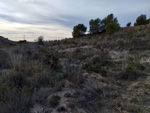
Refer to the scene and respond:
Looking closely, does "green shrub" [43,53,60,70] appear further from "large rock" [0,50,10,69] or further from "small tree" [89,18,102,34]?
"small tree" [89,18,102,34]

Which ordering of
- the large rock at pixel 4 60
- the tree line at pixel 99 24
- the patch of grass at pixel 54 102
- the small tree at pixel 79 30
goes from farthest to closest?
the small tree at pixel 79 30
the tree line at pixel 99 24
the large rock at pixel 4 60
the patch of grass at pixel 54 102

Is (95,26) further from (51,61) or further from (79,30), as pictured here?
(51,61)

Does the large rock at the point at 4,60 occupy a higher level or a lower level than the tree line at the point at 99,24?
lower

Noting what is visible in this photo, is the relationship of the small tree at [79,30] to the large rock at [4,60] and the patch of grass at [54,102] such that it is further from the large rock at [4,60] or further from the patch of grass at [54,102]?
the patch of grass at [54,102]

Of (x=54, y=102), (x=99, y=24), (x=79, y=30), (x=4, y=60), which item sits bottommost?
(x=54, y=102)

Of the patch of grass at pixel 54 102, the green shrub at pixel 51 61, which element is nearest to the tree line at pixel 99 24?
the green shrub at pixel 51 61

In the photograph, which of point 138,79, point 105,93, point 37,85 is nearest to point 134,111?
point 105,93

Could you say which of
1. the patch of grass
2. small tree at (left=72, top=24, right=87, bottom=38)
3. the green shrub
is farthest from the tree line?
the patch of grass

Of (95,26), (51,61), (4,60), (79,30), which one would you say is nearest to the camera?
(51,61)

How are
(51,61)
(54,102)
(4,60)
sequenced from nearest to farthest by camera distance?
(54,102) < (51,61) < (4,60)

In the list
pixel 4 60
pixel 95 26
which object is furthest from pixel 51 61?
pixel 95 26

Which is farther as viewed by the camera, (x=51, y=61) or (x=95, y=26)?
(x=95, y=26)

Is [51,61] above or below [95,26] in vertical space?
below

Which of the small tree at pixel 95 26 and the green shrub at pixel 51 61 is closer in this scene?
the green shrub at pixel 51 61
